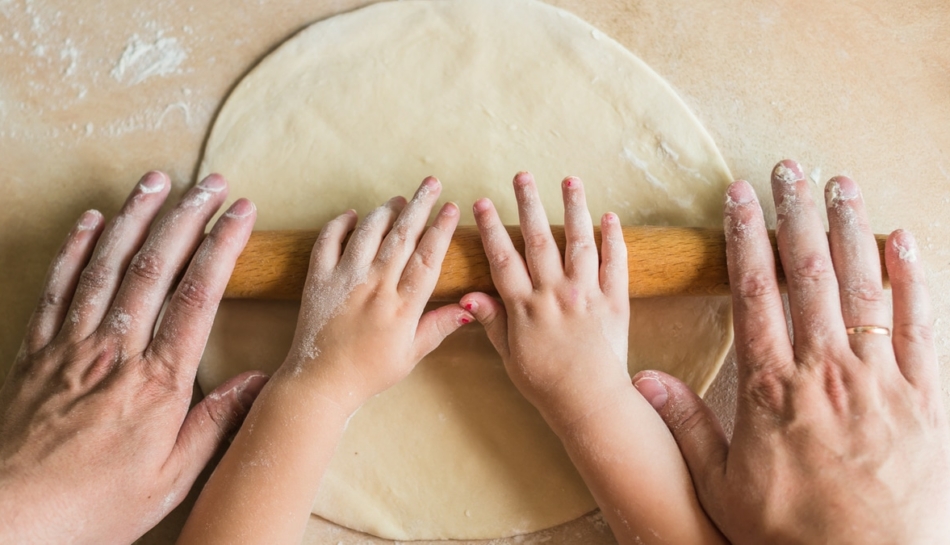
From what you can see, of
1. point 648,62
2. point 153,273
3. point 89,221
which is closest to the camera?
point 153,273

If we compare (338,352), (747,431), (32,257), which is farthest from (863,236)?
(32,257)

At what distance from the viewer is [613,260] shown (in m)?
1.08

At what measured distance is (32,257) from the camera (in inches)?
53.6

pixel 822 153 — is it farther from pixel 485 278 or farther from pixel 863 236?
pixel 485 278

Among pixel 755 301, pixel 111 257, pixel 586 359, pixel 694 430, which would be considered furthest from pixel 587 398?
pixel 111 257

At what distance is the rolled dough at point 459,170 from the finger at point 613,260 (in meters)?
0.15

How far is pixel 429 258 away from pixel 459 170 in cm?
23

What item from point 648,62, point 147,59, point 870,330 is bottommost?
point 870,330

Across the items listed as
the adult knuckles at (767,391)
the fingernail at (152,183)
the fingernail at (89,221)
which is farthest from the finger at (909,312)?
the fingernail at (89,221)

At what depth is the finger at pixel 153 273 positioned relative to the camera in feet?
3.67

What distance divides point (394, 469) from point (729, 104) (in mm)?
1034

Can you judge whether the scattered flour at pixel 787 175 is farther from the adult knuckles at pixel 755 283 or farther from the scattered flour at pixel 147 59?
the scattered flour at pixel 147 59

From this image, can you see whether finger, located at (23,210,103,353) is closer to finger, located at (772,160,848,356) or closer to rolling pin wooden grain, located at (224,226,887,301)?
rolling pin wooden grain, located at (224,226,887,301)

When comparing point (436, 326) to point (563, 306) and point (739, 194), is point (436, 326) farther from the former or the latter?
point (739, 194)
